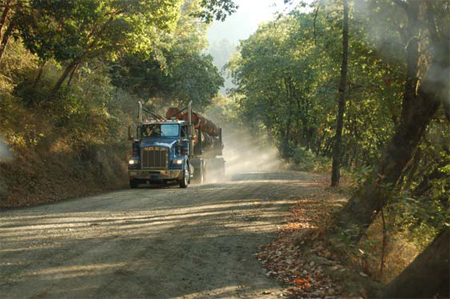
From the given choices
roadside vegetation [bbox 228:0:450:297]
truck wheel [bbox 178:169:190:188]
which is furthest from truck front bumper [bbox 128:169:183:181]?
roadside vegetation [bbox 228:0:450:297]

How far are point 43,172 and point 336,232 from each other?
12531 mm

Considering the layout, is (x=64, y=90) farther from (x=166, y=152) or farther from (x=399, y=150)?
(x=399, y=150)

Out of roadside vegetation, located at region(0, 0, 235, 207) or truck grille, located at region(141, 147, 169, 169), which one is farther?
truck grille, located at region(141, 147, 169, 169)

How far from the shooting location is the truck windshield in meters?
22.2

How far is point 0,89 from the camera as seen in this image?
15.3 metres

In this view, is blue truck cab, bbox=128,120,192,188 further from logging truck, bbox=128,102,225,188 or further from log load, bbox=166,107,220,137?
log load, bbox=166,107,220,137

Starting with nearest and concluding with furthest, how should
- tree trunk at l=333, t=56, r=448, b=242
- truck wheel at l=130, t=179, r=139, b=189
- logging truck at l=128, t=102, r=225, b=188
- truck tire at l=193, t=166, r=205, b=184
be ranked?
tree trunk at l=333, t=56, r=448, b=242 < logging truck at l=128, t=102, r=225, b=188 < truck wheel at l=130, t=179, r=139, b=189 < truck tire at l=193, t=166, r=205, b=184

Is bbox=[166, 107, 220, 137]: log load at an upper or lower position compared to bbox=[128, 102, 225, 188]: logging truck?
upper

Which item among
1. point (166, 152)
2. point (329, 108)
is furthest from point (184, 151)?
point (329, 108)

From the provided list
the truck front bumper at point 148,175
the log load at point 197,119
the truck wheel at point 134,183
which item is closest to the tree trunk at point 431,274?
the truck front bumper at point 148,175

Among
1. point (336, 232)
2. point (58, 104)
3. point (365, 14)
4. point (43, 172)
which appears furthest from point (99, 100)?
point (336, 232)

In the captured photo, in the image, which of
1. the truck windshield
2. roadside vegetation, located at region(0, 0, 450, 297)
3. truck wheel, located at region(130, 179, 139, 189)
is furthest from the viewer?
the truck windshield

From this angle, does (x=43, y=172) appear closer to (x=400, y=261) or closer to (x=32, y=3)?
(x=32, y=3)

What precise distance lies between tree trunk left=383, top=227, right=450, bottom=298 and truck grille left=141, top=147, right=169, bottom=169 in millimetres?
16228
